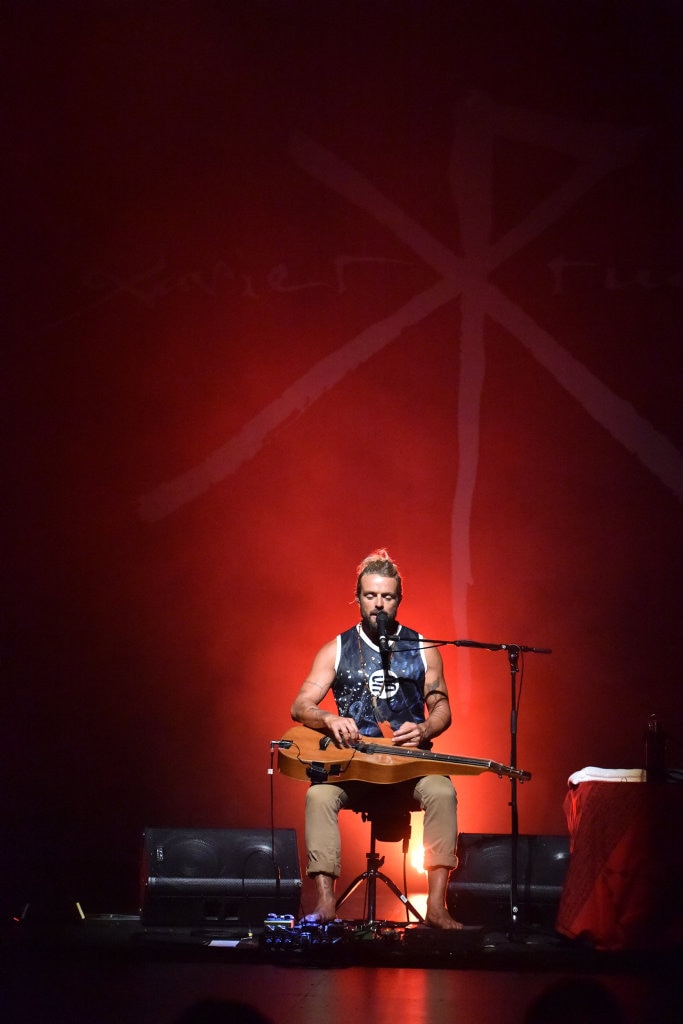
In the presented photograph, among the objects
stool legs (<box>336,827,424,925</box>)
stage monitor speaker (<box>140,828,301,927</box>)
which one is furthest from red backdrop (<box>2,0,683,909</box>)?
stool legs (<box>336,827,424,925</box>)

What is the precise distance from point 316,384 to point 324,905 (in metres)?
2.46

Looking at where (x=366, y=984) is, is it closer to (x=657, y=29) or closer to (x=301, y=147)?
(x=301, y=147)

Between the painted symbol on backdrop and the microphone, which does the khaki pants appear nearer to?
the microphone

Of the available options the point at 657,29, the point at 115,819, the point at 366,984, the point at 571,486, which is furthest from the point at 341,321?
the point at 366,984

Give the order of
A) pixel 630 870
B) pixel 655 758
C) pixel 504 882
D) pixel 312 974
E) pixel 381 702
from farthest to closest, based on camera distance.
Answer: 1. pixel 381 702
2. pixel 504 882
3. pixel 655 758
4. pixel 630 870
5. pixel 312 974

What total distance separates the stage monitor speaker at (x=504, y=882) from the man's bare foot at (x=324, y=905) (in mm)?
517

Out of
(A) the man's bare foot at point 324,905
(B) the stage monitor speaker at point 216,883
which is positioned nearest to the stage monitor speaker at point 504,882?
(A) the man's bare foot at point 324,905

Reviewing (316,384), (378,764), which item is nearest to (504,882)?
(378,764)

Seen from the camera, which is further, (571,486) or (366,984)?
(571,486)

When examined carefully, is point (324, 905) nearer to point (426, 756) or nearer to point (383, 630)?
point (426, 756)

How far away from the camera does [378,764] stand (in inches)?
166

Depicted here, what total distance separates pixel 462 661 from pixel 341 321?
1.73 metres

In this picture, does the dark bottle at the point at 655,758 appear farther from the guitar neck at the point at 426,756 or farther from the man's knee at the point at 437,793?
the man's knee at the point at 437,793

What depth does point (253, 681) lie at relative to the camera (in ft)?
18.0
